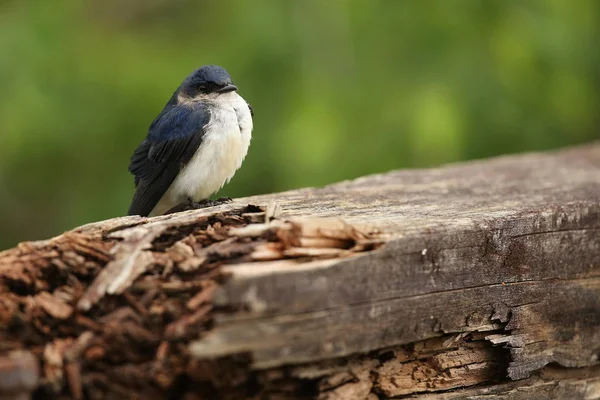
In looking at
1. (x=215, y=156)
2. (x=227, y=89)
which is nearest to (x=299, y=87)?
(x=227, y=89)

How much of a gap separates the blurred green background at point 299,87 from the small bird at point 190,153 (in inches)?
58.0

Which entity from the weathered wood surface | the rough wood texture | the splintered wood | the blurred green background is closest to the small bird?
the weathered wood surface

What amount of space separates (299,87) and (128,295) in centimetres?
454

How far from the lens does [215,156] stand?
183 inches

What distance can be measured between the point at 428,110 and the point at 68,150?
281cm

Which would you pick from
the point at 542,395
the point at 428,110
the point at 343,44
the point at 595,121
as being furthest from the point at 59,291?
the point at 595,121

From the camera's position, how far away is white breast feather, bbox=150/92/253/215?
4633mm

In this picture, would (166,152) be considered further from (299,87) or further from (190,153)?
(299,87)

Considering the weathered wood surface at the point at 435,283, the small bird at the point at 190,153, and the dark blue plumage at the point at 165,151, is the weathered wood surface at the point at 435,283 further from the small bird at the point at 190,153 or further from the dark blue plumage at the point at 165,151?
the dark blue plumage at the point at 165,151

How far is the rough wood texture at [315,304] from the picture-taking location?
91.8 inches

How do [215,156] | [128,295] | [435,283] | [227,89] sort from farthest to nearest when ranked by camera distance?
[227,89], [215,156], [435,283], [128,295]

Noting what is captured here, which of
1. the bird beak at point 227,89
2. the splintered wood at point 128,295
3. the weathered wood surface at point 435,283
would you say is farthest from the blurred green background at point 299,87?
the splintered wood at point 128,295

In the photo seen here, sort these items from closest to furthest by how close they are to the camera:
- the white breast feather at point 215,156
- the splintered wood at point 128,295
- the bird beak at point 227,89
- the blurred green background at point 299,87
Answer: the splintered wood at point 128,295 < the white breast feather at point 215,156 < the bird beak at point 227,89 < the blurred green background at point 299,87

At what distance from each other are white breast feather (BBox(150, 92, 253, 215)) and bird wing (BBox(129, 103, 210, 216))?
4 centimetres
